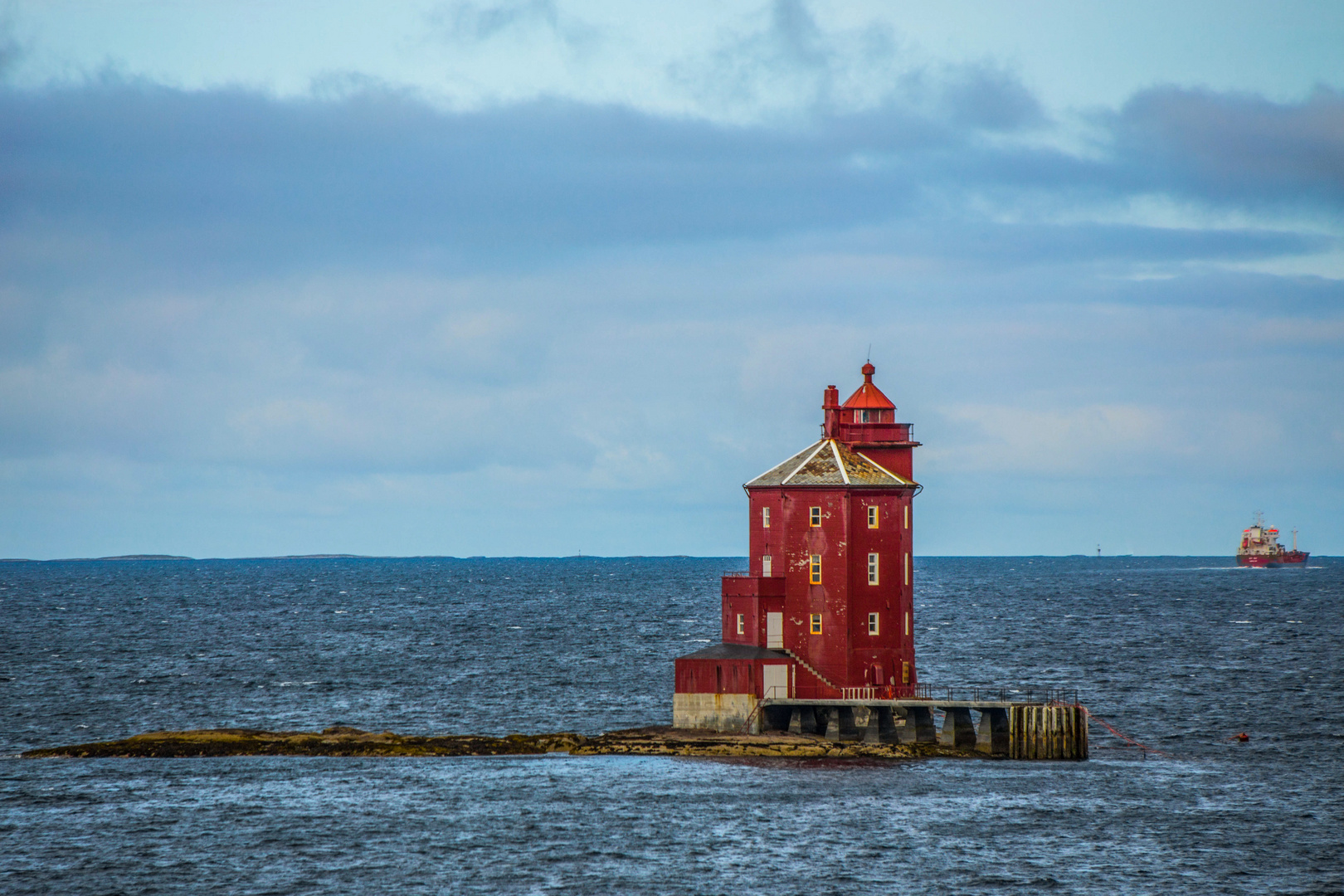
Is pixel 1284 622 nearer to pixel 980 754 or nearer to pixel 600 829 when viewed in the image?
pixel 980 754

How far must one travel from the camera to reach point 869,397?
6531 cm

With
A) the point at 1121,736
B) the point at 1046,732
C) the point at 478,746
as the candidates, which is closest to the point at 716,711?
the point at 478,746

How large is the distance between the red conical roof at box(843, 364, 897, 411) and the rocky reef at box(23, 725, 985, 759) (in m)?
14.7

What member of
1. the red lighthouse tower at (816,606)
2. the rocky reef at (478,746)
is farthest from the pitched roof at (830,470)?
the rocky reef at (478,746)

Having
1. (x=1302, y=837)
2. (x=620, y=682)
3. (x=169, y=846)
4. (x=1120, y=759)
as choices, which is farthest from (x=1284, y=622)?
(x=169, y=846)

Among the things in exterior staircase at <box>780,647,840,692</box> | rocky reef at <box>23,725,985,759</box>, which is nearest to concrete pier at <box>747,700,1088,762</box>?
rocky reef at <box>23,725,985,759</box>

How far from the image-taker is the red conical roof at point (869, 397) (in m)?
65.1

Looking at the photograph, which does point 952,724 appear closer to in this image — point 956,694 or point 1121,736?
point 1121,736

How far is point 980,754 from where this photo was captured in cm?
5906

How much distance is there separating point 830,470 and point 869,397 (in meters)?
5.72

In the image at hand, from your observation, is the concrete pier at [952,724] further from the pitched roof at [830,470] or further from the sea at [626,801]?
the pitched roof at [830,470]

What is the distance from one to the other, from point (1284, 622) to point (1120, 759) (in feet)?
309

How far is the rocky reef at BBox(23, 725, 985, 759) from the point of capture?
57344 millimetres

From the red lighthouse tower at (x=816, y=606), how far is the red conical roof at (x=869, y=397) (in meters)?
4.20
